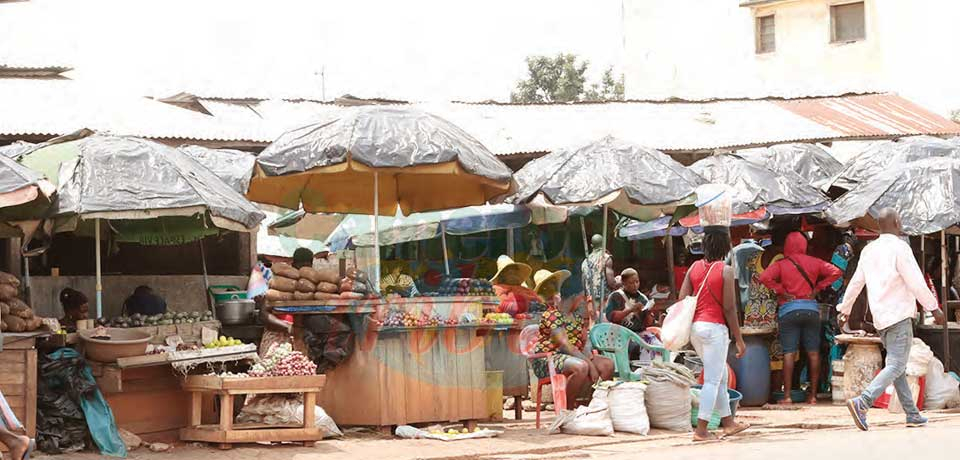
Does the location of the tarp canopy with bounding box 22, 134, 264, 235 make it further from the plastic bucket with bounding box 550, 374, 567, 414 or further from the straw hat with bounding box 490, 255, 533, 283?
the straw hat with bounding box 490, 255, 533, 283

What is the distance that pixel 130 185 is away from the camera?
11094 millimetres

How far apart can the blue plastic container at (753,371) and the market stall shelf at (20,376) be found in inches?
296

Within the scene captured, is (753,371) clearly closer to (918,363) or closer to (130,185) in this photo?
(918,363)

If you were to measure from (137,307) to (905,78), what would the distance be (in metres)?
25.9

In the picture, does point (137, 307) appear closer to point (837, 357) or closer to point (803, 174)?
point (837, 357)

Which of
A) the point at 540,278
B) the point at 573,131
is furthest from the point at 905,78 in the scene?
the point at 540,278

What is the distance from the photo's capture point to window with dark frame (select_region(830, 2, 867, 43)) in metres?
36.2

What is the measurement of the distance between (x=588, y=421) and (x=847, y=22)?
2691 centimetres

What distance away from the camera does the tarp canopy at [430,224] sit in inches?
675

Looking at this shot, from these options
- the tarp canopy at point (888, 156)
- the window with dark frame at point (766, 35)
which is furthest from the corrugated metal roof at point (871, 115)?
the window with dark frame at point (766, 35)

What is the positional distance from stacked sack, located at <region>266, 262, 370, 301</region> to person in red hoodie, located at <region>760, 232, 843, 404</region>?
16.2 feet

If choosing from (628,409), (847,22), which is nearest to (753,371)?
(628,409)

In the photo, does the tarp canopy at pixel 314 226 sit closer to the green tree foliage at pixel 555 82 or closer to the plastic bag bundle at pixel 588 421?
the plastic bag bundle at pixel 588 421

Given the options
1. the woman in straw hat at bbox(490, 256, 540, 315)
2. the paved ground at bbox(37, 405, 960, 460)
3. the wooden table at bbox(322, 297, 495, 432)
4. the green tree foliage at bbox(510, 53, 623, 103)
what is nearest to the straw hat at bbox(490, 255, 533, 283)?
the woman in straw hat at bbox(490, 256, 540, 315)
